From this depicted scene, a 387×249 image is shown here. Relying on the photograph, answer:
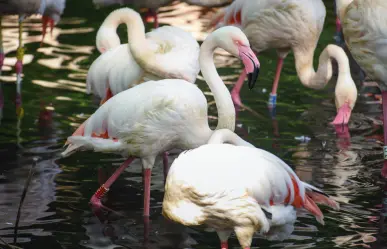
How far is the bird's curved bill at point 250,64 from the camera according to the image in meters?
5.36

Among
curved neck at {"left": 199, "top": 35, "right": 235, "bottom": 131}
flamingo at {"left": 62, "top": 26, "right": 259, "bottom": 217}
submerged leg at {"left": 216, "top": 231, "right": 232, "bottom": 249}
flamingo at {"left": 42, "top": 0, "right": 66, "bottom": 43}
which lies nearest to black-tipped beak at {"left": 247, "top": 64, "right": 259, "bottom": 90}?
flamingo at {"left": 62, "top": 26, "right": 259, "bottom": 217}

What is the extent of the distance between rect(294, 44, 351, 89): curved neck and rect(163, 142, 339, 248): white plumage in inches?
118

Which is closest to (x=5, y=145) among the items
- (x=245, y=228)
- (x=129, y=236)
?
(x=129, y=236)

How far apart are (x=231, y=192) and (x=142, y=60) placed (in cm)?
233

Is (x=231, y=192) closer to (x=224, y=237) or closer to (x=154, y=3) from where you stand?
(x=224, y=237)

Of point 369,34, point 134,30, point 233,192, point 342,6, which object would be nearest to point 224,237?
point 233,192

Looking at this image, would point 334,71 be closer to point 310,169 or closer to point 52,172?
point 310,169

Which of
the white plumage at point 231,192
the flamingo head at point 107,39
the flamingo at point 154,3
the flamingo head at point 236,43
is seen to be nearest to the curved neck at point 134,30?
the flamingo head at point 107,39

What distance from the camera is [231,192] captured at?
4.44m

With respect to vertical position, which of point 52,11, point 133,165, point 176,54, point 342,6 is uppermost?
point 342,6

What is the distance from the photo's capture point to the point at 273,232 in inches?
187

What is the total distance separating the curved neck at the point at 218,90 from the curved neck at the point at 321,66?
7.34 feet

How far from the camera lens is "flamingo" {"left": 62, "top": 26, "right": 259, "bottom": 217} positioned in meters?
5.47

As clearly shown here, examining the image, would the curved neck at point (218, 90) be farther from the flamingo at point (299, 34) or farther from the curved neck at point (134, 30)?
the flamingo at point (299, 34)
